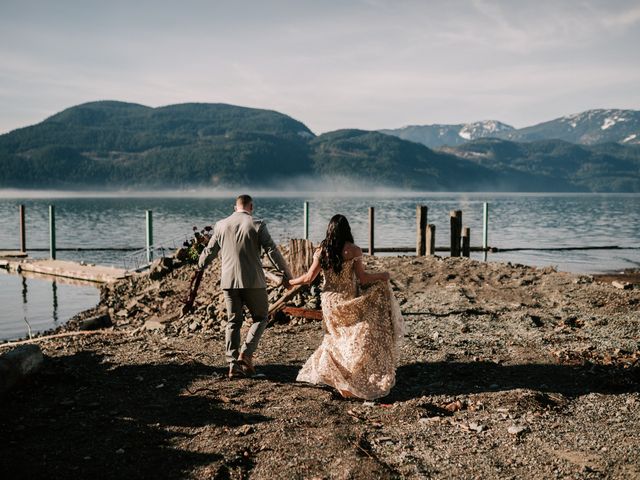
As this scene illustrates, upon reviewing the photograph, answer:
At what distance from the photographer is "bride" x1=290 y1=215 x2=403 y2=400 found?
677 cm

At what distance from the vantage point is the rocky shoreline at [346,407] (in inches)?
201

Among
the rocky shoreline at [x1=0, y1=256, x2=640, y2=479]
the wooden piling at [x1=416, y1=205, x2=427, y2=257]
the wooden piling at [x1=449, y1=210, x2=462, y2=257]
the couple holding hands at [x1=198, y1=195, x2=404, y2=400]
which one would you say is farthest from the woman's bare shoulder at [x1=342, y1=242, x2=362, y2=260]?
the wooden piling at [x1=449, y1=210, x2=462, y2=257]

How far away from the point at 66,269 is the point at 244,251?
65.7ft

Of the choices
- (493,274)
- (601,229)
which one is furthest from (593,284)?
(601,229)

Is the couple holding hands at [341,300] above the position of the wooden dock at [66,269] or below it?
above

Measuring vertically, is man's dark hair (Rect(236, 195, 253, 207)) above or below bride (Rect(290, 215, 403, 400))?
above

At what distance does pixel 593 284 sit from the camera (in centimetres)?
1373

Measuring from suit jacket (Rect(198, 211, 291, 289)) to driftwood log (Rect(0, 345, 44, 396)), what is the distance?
256 cm

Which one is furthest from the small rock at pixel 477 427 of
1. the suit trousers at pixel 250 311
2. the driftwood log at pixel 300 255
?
the driftwood log at pixel 300 255

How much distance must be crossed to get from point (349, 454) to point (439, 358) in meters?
3.76

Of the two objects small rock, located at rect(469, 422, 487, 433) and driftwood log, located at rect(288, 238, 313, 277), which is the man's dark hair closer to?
small rock, located at rect(469, 422, 487, 433)

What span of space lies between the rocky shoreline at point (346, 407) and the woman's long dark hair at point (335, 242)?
5.00 feet

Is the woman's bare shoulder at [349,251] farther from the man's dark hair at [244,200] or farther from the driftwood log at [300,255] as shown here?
the driftwood log at [300,255]

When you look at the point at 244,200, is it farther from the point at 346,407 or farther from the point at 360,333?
the point at 346,407
